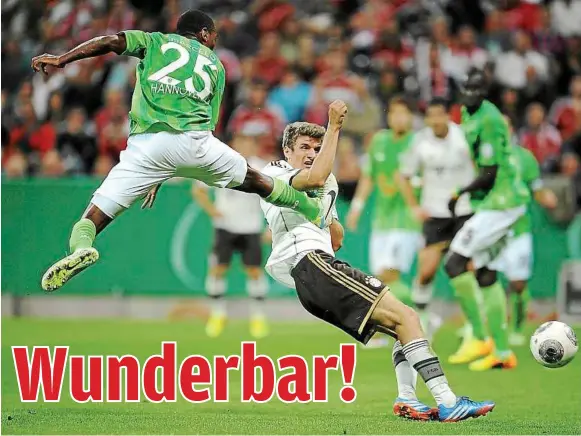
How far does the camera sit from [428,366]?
7.29 m

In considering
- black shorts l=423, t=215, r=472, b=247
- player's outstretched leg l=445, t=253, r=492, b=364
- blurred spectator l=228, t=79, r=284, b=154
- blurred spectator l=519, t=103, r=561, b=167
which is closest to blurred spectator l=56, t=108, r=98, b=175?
blurred spectator l=228, t=79, r=284, b=154

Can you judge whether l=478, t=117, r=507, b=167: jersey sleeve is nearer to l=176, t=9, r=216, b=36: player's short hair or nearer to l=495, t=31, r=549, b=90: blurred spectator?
l=176, t=9, r=216, b=36: player's short hair

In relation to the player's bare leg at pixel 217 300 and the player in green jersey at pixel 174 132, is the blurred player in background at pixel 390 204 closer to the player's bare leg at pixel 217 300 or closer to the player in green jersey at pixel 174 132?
the player's bare leg at pixel 217 300

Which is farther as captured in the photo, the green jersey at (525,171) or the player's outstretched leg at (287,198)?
the green jersey at (525,171)

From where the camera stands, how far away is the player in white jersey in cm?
1212

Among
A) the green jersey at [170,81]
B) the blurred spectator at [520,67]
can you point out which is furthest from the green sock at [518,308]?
the green jersey at [170,81]

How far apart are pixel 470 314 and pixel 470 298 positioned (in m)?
0.21

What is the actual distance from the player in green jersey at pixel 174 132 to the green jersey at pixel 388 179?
5.29 m

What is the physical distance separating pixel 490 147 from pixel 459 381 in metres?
2.15

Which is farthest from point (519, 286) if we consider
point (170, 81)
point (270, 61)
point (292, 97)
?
point (170, 81)

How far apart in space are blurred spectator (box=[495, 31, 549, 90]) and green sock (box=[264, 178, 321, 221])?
32.4ft

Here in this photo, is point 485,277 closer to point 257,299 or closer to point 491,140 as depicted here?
point 491,140

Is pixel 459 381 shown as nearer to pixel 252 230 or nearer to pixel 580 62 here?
pixel 252 230

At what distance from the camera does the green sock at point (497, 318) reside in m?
11.1
